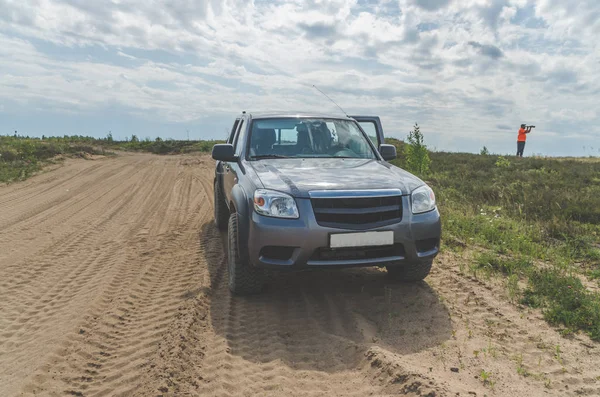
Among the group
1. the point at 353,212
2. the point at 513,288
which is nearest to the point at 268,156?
the point at 353,212

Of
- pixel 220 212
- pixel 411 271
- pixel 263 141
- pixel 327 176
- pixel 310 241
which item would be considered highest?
pixel 263 141

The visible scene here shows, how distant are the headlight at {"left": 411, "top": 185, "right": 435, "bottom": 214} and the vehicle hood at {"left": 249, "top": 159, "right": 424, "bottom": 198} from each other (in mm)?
62

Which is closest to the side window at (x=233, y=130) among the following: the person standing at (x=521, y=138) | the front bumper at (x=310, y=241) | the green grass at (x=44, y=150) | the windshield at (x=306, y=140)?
the windshield at (x=306, y=140)

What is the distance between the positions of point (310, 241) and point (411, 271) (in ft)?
4.69

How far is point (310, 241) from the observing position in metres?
3.97

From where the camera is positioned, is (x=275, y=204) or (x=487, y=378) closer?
(x=487, y=378)

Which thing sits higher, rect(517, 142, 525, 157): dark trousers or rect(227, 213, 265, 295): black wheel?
rect(517, 142, 525, 157): dark trousers

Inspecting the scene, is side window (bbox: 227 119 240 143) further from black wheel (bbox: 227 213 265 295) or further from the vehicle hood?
black wheel (bbox: 227 213 265 295)

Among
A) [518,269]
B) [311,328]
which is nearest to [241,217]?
[311,328]

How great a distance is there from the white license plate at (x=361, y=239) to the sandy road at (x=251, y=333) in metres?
0.68

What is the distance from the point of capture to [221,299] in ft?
15.2

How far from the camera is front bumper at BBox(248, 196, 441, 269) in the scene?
3.98m

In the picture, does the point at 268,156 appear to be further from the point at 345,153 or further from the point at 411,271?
the point at 411,271

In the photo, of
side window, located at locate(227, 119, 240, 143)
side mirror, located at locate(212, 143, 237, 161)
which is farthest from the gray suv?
side window, located at locate(227, 119, 240, 143)
